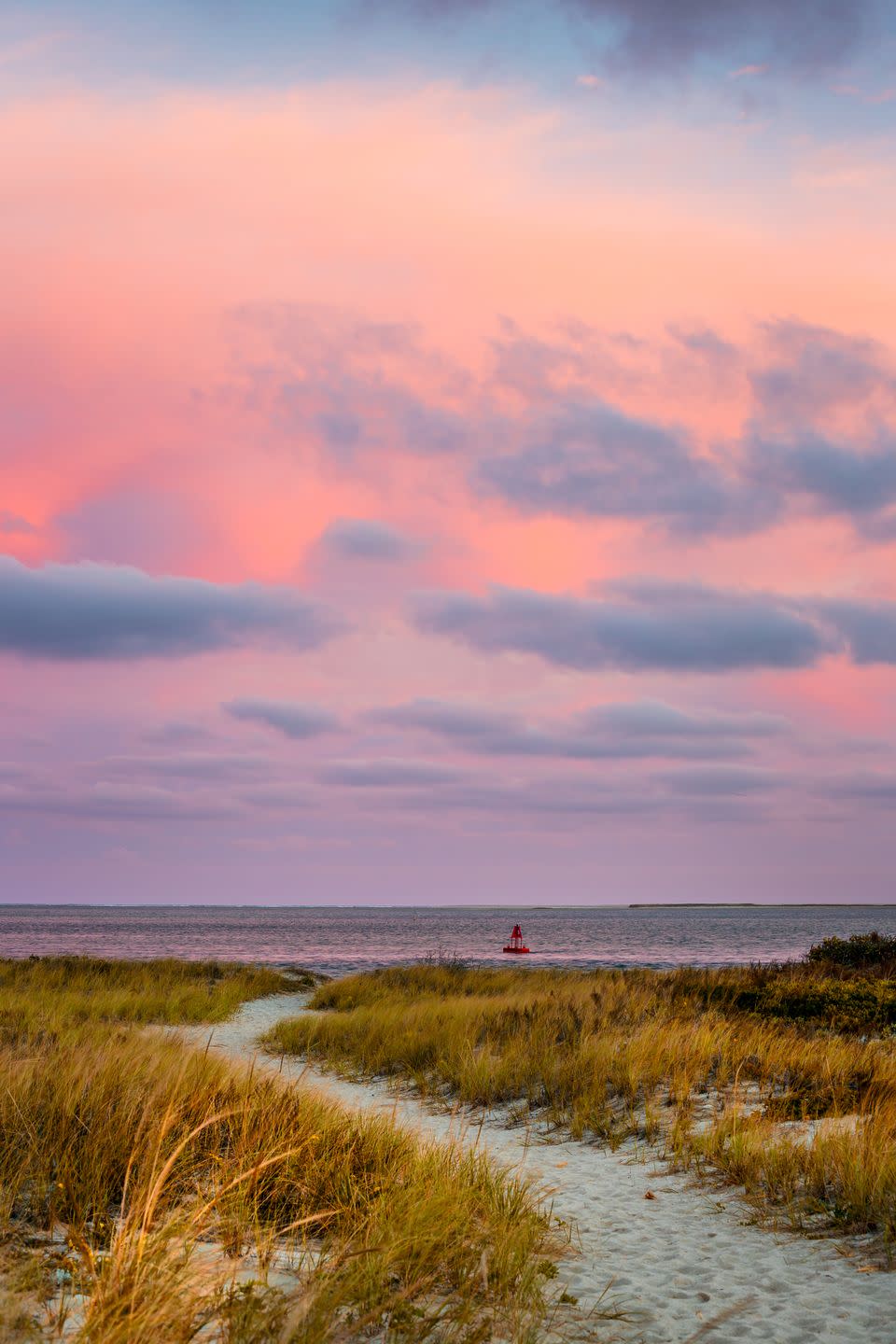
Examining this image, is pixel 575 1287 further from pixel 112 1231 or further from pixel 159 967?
pixel 159 967

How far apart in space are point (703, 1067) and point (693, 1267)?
19.4 ft

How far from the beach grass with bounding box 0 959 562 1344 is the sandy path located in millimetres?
499

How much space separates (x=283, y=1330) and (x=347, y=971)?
40.2 meters

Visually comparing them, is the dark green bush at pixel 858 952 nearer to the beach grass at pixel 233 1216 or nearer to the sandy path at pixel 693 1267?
the sandy path at pixel 693 1267

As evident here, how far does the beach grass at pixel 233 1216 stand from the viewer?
4230 millimetres

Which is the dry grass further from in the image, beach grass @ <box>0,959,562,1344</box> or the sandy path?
the sandy path

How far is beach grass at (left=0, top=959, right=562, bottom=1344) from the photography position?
4.23 metres

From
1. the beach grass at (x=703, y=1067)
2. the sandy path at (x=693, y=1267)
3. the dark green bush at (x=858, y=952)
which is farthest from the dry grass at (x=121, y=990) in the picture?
the dark green bush at (x=858, y=952)

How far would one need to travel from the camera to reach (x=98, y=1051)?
918 centimetres

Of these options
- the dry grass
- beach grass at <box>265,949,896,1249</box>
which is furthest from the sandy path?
the dry grass

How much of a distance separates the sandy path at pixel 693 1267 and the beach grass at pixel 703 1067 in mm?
400

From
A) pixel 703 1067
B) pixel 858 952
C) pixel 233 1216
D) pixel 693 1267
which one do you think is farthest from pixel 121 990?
pixel 693 1267

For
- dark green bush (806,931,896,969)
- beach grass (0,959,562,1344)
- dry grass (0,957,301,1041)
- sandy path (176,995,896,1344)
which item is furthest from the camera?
dark green bush (806,931,896,969)

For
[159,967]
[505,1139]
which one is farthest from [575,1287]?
[159,967]
